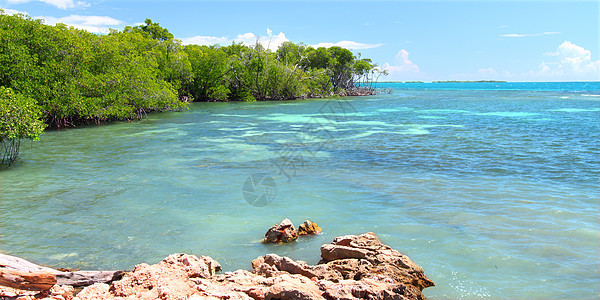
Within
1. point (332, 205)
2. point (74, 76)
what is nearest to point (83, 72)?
point (74, 76)

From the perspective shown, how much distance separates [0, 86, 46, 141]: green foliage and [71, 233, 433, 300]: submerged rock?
9.80m

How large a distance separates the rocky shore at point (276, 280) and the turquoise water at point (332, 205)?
0.63 meters

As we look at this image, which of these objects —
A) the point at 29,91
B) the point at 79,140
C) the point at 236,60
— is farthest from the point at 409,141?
the point at 236,60

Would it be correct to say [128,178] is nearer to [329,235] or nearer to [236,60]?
[329,235]

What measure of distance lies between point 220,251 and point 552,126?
25815mm

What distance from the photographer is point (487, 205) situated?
9.34 metres

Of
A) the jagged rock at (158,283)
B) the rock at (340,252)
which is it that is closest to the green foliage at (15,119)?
the jagged rock at (158,283)

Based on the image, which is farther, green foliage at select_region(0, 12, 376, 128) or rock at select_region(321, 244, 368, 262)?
green foliage at select_region(0, 12, 376, 128)

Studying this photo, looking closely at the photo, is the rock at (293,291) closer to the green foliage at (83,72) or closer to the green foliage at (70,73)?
the green foliage at (70,73)

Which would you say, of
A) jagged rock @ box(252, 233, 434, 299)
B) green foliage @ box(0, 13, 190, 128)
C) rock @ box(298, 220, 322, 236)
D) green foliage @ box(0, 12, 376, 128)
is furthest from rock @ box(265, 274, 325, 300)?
green foliage @ box(0, 12, 376, 128)

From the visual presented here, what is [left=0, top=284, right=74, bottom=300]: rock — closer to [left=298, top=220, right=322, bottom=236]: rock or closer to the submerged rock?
the submerged rock

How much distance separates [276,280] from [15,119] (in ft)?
37.9

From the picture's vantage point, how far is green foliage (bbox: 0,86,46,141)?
1215 centimetres

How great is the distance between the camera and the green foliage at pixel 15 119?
1215 centimetres
